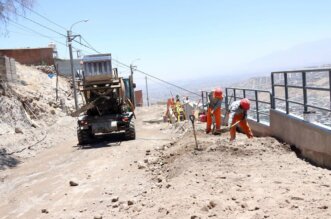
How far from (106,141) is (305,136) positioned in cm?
1068

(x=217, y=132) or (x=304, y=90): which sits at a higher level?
(x=304, y=90)

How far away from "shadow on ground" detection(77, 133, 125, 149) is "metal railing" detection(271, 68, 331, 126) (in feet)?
24.8

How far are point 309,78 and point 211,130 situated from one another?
6.18m

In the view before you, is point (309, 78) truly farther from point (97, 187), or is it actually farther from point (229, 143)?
point (97, 187)

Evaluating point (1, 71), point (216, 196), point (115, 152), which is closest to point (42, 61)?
point (1, 71)

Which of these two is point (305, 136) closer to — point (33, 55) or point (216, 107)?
point (216, 107)

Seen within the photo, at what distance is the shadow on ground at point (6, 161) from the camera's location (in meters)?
14.5

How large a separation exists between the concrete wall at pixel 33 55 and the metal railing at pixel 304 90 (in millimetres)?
40949

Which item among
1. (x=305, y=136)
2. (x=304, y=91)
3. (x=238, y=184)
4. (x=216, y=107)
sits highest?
(x=304, y=91)

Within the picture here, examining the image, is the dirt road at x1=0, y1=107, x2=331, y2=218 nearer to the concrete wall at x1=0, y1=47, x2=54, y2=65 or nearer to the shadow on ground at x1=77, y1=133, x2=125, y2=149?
the shadow on ground at x1=77, y1=133, x2=125, y2=149

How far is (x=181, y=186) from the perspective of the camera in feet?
24.8

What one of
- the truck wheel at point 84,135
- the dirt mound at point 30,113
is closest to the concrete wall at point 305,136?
the truck wheel at point 84,135

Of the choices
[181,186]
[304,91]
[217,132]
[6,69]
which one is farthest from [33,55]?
[181,186]

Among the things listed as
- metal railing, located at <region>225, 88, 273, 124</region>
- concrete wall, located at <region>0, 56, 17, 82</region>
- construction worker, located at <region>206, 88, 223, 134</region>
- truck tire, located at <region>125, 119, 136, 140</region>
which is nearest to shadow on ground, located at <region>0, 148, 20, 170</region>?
truck tire, located at <region>125, 119, 136, 140</region>
